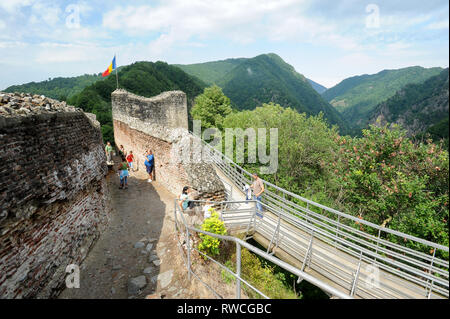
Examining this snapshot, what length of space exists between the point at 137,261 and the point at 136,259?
0.28ft

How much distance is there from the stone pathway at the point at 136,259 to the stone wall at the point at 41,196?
435mm

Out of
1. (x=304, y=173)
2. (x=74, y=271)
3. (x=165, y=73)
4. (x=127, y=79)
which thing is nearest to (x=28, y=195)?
(x=74, y=271)

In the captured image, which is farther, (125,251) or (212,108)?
(212,108)

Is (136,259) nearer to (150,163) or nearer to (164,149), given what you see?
(164,149)

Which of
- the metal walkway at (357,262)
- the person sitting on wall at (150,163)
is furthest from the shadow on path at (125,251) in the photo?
the metal walkway at (357,262)

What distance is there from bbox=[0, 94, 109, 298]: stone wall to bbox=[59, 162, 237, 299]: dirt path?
47 cm

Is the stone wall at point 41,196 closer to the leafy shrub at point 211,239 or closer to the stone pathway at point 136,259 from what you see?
the stone pathway at point 136,259

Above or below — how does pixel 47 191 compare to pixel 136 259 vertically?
above

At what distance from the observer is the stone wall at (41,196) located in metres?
3.64

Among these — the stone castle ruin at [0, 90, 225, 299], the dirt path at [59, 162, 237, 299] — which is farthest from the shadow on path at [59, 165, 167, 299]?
the stone castle ruin at [0, 90, 225, 299]

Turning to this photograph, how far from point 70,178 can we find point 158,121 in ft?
45.6

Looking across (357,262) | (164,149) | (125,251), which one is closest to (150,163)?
(164,149)

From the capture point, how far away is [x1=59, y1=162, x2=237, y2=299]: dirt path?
4730 mm

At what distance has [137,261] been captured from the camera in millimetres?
5582
